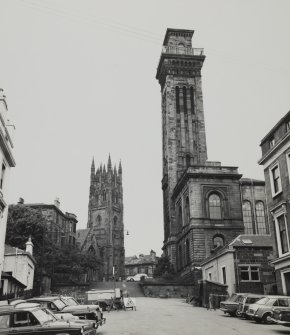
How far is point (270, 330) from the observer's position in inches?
696

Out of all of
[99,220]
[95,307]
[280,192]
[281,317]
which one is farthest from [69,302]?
[99,220]

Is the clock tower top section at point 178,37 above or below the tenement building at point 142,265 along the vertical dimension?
above

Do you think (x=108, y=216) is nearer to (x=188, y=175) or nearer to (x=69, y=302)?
(x=188, y=175)

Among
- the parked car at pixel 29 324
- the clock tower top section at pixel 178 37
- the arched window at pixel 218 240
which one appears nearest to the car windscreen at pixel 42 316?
the parked car at pixel 29 324

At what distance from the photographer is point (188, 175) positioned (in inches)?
2060

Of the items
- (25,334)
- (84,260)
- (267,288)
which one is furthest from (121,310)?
(84,260)

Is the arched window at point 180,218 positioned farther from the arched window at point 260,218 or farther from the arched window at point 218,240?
the arched window at point 260,218

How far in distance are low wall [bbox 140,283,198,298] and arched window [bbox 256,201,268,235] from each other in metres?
13.9

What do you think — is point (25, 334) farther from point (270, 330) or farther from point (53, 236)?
point (53, 236)

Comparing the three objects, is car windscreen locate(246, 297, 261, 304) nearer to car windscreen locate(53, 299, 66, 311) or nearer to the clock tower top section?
car windscreen locate(53, 299, 66, 311)

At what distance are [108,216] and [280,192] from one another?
3570 inches

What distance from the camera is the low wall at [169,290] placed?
4631 centimetres

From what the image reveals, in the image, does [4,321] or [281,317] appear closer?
[4,321]

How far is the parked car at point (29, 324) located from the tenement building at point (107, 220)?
92.6m
